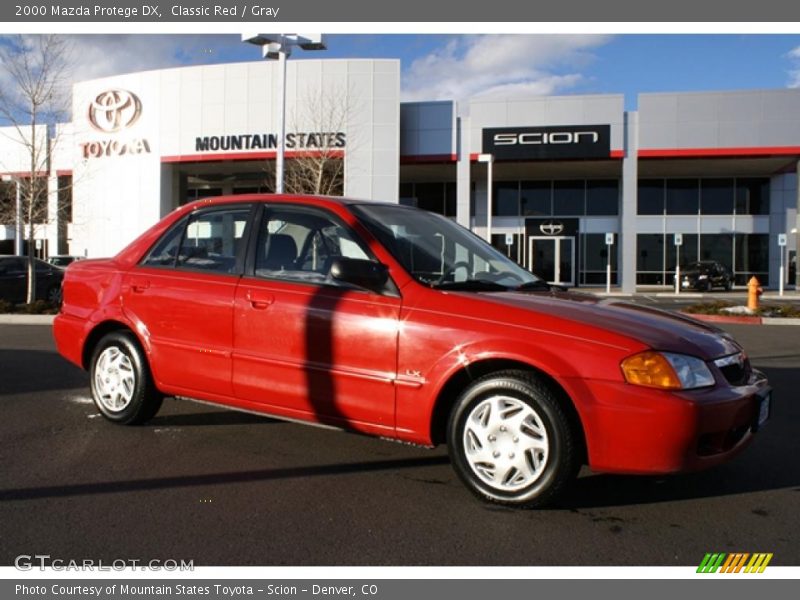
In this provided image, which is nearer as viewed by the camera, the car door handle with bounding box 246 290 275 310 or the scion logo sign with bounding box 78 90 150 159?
the car door handle with bounding box 246 290 275 310

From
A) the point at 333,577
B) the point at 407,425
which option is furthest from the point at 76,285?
the point at 333,577

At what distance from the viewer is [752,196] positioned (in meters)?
32.2

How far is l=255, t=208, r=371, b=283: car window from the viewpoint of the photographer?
455cm

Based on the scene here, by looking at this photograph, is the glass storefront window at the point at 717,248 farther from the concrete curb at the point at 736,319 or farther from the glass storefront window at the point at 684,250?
the concrete curb at the point at 736,319

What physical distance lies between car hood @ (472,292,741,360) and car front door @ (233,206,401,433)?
72cm

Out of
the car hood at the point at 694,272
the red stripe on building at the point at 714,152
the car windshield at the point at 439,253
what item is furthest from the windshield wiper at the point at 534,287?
the car hood at the point at 694,272

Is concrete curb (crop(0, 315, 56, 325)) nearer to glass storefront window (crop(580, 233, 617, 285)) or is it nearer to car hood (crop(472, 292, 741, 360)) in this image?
car hood (crop(472, 292, 741, 360))

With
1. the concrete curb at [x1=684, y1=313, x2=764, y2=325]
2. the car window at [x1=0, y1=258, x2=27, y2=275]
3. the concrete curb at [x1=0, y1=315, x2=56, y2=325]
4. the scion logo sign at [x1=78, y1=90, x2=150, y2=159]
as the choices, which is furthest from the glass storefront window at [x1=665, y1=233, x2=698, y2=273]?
the concrete curb at [x1=0, y1=315, x2=56, y2=325]

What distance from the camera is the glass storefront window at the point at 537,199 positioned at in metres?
33.1

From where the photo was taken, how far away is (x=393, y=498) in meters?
3.98

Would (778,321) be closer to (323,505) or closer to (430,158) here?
(323,505)

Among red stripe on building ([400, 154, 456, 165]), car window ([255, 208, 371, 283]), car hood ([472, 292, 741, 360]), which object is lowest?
car hood ([472, 292, 741, 360])

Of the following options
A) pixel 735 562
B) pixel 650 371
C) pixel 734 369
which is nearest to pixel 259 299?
pixel 650 371

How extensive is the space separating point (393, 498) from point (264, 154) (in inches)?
985
